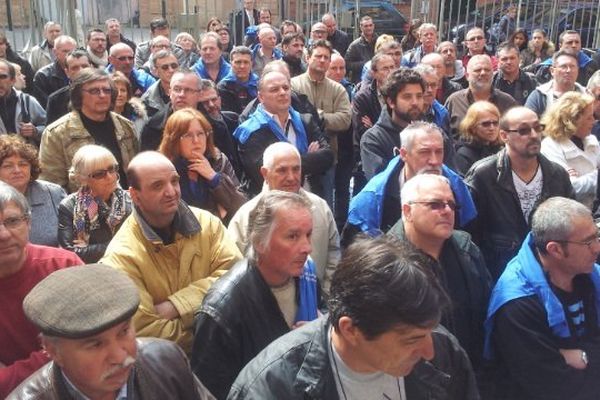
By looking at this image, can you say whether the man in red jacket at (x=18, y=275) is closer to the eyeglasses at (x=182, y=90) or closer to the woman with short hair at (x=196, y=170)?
the woman with short hair at (x=196, y=170)

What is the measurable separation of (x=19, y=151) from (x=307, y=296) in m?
1.90

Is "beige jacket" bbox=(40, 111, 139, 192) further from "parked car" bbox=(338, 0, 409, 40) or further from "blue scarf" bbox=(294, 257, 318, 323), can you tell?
"parked car" bbox=(338, 0, 409, 40)

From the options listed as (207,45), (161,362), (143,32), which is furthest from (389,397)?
(143,32)

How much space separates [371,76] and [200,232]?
3.76m

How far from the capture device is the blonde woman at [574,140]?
15.0 feet

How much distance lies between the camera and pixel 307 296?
2877mm

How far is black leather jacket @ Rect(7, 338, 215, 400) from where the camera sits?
1.95 m

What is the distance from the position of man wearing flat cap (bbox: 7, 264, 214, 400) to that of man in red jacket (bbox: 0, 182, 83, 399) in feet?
1.73

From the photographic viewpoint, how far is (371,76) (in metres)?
6.44

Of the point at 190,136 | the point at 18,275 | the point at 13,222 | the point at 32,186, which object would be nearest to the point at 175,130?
the point at 190,136

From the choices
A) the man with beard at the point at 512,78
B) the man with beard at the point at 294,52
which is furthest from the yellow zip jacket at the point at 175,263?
the man with beard at the point at 294,52

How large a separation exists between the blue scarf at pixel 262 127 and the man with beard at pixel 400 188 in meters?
1.18

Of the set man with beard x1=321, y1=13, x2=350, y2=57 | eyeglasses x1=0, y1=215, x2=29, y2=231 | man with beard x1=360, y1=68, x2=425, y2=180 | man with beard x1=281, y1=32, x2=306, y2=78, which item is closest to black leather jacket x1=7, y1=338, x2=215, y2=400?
eyeglasses x1=0, y1=215, x2=29, y2=231

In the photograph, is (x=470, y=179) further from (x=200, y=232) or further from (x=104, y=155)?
(x=104, y=155)
